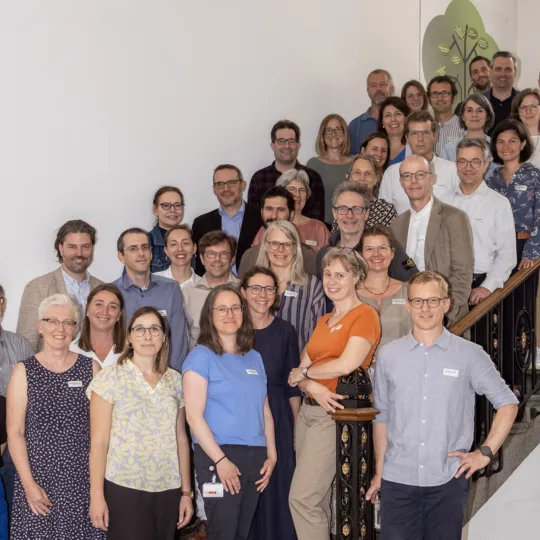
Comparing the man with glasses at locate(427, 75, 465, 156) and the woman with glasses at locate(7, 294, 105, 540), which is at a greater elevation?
the man with glasses at locate(427, 75, 465, 156)

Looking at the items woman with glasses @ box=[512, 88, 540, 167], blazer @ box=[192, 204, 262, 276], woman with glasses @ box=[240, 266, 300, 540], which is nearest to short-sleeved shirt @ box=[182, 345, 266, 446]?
woman with glasses @ box=[240, 266, 300, 540]

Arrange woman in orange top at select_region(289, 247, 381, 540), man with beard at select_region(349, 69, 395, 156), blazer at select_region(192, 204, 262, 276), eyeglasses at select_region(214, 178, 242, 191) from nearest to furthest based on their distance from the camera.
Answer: woman in orange top at select_region(289, 247, 381, 540) → blazer at select_region(192, 204, 262, 276) → eyeglasses at select_region(214, 178, 242, 191) → man with beard at select_region(349, 69, 395, 156)

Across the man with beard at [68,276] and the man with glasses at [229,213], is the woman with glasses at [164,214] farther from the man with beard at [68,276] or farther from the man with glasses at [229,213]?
the man with beard at [68,276]

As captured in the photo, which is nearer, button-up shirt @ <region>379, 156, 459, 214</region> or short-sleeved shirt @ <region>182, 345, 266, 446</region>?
short-sleeved shirt @ <region>182, 345, 266, 446</region>

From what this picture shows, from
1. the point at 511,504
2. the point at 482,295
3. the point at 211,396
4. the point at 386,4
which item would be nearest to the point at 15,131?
the point at 211,396

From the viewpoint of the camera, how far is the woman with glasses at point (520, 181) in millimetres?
5898

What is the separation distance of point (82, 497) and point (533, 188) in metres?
3.55

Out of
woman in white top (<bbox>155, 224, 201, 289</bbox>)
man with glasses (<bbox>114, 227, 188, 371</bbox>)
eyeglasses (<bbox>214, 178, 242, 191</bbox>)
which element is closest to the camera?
man with glasses (<bbox>114, 227, 188, 371</bbox>)

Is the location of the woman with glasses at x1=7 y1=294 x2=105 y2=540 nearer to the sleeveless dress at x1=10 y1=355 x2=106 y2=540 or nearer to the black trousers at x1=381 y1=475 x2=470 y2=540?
the sleeveless dress at x1=10 y1=355 x2=106 y2=540

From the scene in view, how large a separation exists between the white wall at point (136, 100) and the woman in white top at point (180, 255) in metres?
0.83

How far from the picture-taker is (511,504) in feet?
18.3

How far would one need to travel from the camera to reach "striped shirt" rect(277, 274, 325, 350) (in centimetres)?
473

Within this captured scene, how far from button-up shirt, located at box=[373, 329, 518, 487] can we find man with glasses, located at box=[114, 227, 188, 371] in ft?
4.88

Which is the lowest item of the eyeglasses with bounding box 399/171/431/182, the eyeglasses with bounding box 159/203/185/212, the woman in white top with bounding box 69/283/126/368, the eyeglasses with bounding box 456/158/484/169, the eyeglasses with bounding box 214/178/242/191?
the woman in white top with bounding box 69/283/126/368
